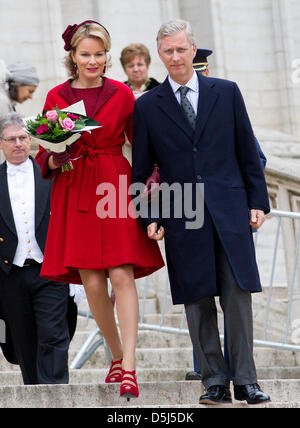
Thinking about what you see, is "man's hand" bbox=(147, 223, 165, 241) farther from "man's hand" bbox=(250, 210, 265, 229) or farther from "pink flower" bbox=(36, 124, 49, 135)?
"pink flower" bbox=(36, 124, 49, 135)

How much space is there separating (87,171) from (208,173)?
0.69 meters

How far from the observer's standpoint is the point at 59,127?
19.2 ft

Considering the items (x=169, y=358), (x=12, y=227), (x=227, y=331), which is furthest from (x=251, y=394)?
(x=169, y=358)

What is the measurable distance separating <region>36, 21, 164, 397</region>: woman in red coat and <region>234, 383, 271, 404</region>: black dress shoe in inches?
23.6

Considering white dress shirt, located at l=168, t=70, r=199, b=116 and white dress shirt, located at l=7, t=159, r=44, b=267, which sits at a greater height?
white dress shirt, located at l=168, t=70, r=199, b=116

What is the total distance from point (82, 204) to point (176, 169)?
0.56 m

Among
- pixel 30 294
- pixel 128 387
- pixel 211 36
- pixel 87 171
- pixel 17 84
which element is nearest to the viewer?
pixel 128 387

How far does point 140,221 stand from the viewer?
6117 millimetres

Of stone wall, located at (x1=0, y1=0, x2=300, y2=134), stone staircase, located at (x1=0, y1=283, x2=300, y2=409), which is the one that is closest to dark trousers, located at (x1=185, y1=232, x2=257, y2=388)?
stone staircase, located at (x1=0, y1=283, x2=300, y2=409)

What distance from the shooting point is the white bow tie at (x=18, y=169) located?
757cm

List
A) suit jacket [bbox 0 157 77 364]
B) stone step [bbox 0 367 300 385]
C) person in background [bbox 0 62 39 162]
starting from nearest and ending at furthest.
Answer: suit jacket [bbox 0 157 77 364]
stone step [bbox 0 367 300 385]
person in background [bbox 0 62 39 162]

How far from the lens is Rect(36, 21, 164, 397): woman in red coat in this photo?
6.05 meters

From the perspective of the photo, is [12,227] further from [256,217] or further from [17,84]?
[17,84]

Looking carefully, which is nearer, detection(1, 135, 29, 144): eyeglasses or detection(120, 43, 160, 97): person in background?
detection(1, 135, 29, 144): eyeglasses
